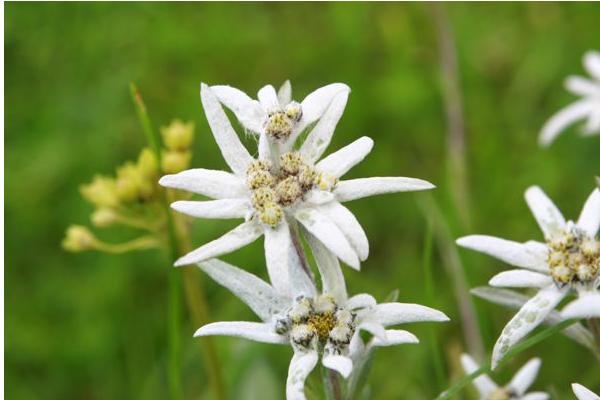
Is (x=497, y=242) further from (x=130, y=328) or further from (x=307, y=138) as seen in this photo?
(x=130, y=328)

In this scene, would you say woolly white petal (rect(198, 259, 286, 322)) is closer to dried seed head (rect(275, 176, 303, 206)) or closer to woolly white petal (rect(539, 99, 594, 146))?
dried seed head (rect(275, 176, 303, 206))

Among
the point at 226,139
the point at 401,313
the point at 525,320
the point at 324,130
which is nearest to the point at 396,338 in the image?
the point at 401,313

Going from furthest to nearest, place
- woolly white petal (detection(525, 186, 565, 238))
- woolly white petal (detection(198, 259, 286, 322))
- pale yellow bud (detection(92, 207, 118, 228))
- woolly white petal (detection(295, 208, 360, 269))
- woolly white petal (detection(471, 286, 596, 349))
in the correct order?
pale yellow bud (detection(92, 207, 118, 228)) < woolly white petal (detection(525, 186, 565, 238)) < woolly white petal (detection(471, 286, 596, 349)) < woolly white petal (detection(198, 259, 286, 322)) < woolly white petal (detection(295, 208, 360, 269))

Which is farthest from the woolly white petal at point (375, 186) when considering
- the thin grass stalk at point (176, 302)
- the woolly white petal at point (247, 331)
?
the thin grass stalk at point (176, 302)

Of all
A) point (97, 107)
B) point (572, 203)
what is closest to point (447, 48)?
point (572, 203)

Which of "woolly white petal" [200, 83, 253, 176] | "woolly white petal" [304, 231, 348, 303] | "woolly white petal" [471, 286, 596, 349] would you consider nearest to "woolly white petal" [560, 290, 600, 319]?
"woolly white petal" [471, 286, 596, 349]

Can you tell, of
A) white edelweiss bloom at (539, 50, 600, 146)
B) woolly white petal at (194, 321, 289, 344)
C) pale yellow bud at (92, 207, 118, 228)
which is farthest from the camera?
white edelweiss bloom at (539, 50, 600, 146)
